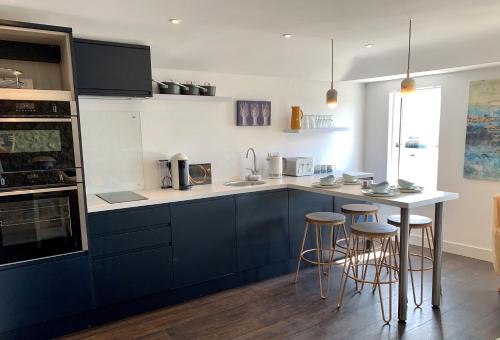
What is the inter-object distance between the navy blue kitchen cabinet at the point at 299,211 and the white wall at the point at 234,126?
0.74 m

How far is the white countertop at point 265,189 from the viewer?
2670 millimetres

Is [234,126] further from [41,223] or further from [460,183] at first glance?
[460,183]

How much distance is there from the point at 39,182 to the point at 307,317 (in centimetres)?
218

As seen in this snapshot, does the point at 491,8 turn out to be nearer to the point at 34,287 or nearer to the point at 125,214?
the point at 125,214

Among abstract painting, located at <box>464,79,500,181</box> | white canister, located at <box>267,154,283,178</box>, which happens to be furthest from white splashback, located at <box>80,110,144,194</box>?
abstract painting, located at <box>464,79,500,181</box>

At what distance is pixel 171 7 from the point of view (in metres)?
2.47

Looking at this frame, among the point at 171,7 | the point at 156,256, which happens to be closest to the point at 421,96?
the point at 171,7

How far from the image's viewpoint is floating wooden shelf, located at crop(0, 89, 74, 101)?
7.66 feet

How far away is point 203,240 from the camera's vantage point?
3164mm

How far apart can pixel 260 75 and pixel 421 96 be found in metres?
2.01

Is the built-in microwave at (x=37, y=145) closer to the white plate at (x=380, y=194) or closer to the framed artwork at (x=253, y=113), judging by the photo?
the framed artwork at (x=253, y=113)

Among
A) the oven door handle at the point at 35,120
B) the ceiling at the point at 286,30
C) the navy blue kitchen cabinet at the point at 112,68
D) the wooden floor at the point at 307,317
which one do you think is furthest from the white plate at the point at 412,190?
the oven door handle at the point at 35,120

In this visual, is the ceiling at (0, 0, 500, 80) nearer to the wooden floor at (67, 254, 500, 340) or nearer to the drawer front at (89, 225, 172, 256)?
the drawer front at (89, 225, 172, 256)

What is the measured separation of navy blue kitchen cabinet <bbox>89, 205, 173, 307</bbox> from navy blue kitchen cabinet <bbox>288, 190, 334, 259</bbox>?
1267 mm
